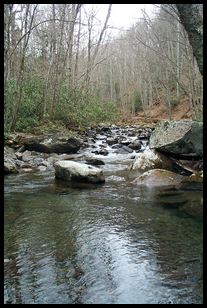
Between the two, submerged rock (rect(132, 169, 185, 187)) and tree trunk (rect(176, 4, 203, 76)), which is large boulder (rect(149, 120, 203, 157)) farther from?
tree trunk (rect(176, 4, 203, 76))

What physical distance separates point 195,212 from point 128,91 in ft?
111

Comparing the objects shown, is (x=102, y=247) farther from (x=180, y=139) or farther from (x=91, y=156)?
(x=91, y=156)

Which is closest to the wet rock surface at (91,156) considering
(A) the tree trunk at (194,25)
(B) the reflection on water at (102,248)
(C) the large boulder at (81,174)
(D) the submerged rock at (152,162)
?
(D) the submerged rock at (152,162)

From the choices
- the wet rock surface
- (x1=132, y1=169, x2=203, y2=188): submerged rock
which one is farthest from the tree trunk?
the wet rock surface

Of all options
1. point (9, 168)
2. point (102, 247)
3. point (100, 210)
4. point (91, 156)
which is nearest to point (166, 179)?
point (100, 210)

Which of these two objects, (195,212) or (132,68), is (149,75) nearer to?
(132,68)

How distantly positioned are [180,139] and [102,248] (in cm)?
544

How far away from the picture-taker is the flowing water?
3.41 m

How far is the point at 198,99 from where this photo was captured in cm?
1606

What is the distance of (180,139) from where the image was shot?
31.0 ft

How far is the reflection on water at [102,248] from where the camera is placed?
11.2 feet

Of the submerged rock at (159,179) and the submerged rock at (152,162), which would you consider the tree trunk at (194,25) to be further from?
the submerged rock at (152,162)
